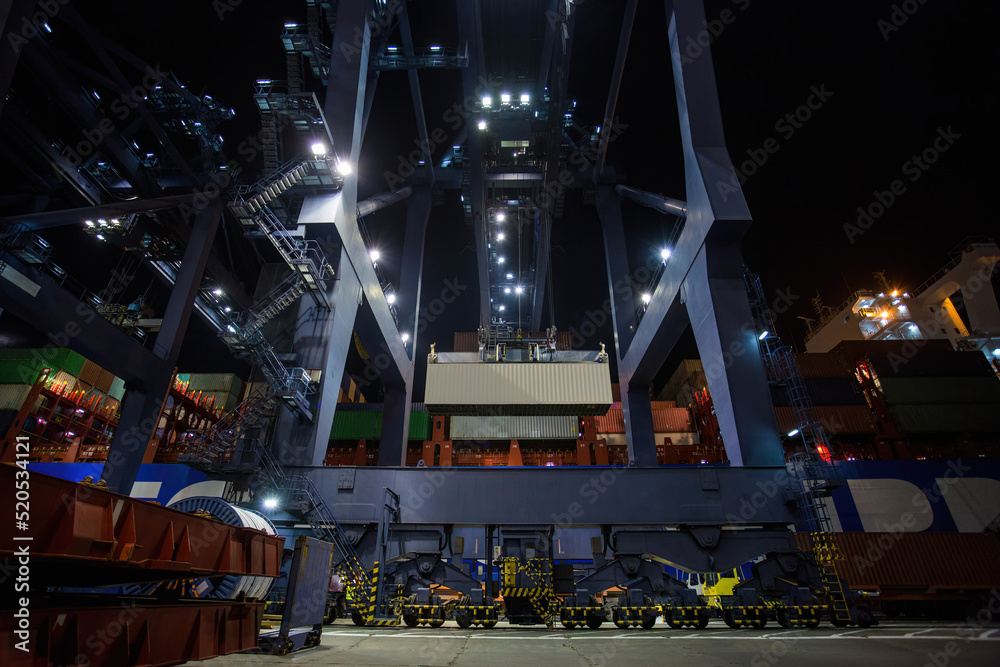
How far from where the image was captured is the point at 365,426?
1214 inches

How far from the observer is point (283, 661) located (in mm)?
5562

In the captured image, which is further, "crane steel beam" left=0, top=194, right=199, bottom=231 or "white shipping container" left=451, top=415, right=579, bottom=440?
"white shipping container" left=451, top=415, right=579, bottom=440

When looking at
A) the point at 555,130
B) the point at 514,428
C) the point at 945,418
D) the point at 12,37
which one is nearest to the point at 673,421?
the point at 514,428

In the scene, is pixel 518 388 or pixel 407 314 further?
pixel 407 314

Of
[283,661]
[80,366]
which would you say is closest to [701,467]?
[283,661]

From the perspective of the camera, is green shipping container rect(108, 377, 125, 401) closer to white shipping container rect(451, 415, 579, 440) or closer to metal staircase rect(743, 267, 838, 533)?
white shipping container rect(451, 415, 579, 440)

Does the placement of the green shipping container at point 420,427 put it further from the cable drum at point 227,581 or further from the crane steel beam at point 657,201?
the cable drum at point 227,581

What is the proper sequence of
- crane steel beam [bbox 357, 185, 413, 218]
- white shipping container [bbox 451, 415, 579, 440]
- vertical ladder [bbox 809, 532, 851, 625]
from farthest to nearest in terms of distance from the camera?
white shipping container [bbox 451, 415, 579, 440] < crane steel beam [bbox 357, 185, 413, 218] < vertical ladder [bbox 809, 532, 851, 625]

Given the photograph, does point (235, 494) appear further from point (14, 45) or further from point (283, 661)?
point (14, 45)

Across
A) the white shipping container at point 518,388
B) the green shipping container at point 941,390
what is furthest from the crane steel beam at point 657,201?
the green shipping container at point 941,390

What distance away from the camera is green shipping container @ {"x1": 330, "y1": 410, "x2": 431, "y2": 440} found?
1209 inches

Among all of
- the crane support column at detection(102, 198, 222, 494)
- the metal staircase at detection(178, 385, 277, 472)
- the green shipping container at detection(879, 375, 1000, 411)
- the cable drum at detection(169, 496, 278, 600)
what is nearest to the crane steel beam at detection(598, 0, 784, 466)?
the cable drum at detection(169, 496, 278, 600)

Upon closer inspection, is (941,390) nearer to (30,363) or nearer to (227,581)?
(227,581)

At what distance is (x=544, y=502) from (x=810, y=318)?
4483 centimetres
